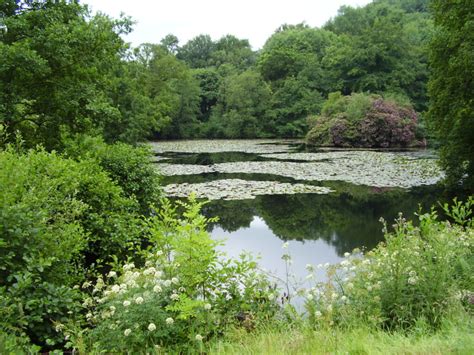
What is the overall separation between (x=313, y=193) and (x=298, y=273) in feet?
26.5

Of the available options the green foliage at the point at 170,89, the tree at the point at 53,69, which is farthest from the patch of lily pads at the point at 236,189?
the green foliage at the point at 170,89

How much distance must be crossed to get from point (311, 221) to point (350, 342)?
9.24 meters

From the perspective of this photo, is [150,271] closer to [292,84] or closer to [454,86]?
[454,86]

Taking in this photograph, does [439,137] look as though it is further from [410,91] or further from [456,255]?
[410,91]

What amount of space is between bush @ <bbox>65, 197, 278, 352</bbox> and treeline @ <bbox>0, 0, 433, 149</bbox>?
22.6 feet

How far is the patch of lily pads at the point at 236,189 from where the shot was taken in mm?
15578

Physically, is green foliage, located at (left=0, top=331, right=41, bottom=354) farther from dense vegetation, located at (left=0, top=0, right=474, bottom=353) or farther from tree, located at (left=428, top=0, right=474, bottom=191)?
tree, located at (left=428, top=0, right=474, bottom=191)

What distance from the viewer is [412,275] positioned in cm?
426

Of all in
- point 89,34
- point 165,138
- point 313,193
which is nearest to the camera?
point 89,34

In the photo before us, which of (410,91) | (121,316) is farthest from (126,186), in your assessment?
(410,91)

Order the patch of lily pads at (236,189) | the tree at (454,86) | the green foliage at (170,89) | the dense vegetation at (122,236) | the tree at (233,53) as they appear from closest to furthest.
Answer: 1. the dense vegetation at (122,236)
2. the tree at (454,86)
3. the patch of lily pads at (236,189)
4. the green foliage at (170,89)
5. the tree at (233,53)

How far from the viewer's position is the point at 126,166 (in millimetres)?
10508

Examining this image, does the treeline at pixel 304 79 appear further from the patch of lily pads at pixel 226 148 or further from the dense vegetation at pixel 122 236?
the dense vegetation at pixel 122 236

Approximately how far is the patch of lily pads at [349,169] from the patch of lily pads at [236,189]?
2301mm
